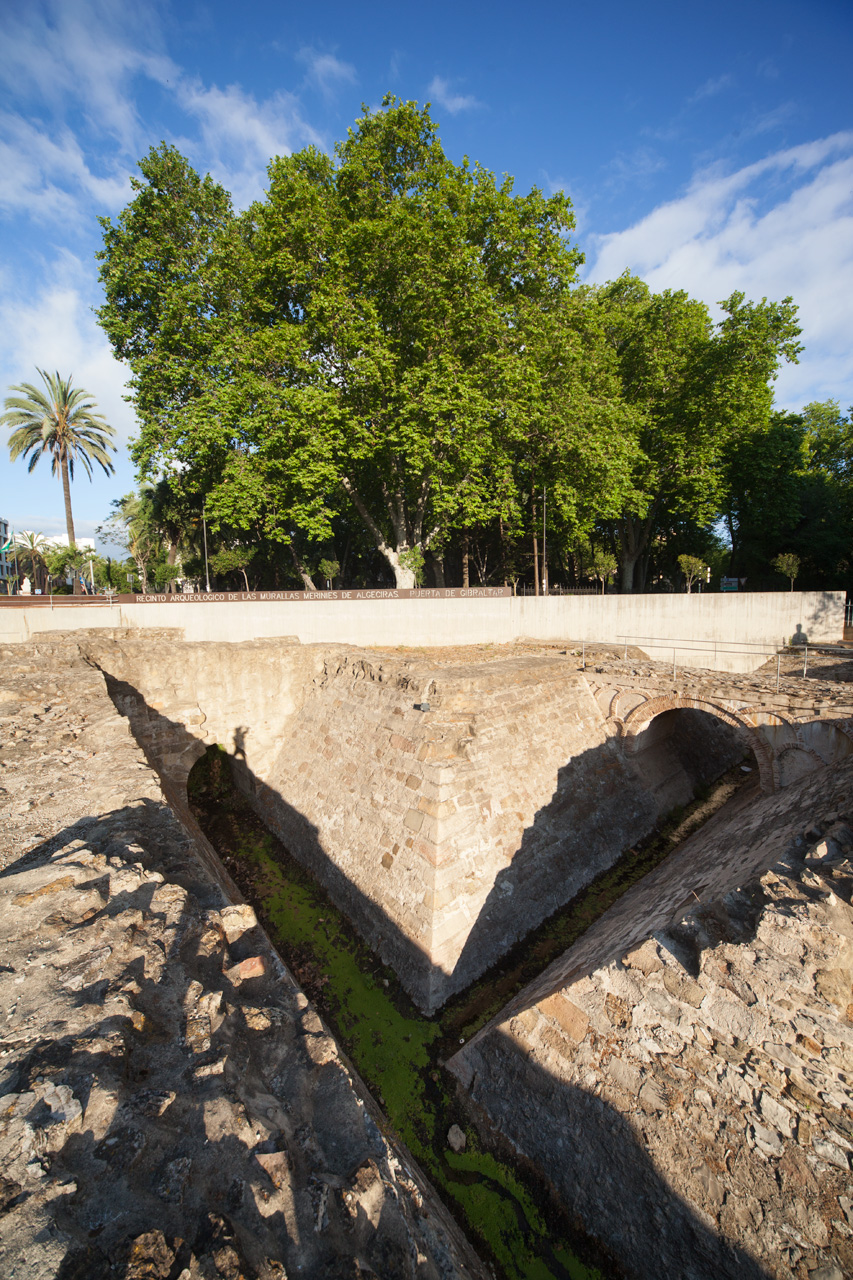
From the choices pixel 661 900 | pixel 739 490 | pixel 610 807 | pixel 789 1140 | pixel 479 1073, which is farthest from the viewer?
pixel 739 490

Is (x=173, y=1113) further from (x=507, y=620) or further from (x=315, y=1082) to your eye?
(x=507, y=620)

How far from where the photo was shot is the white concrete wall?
52.0ft

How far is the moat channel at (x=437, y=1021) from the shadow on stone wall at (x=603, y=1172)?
12.2 inches

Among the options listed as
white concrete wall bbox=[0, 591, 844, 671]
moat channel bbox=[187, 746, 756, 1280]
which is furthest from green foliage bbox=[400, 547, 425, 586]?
moat channel bbox=[187, 746, 756, 1280]

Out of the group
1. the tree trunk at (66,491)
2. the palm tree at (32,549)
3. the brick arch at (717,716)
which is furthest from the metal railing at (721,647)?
the palm tree at (32,549)

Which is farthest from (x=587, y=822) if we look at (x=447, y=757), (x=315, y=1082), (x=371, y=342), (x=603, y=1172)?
(x=371, y=342)

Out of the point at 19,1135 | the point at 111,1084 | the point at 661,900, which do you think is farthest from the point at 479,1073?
the point at 19,1135

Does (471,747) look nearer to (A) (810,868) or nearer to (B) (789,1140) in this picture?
(A) (810,868)

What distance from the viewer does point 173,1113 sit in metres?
2.54

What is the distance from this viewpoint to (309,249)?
16.7 m

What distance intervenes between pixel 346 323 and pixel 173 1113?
1925cm

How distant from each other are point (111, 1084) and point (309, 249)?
2077cm

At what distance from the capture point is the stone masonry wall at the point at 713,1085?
12.3ft

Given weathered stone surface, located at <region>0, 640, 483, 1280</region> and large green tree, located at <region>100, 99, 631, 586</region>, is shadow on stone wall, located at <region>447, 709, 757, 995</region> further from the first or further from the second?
large green tree, located at <region>100, 99, 631, 586</region>
